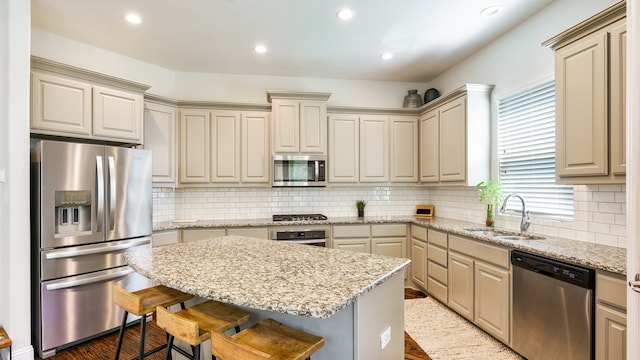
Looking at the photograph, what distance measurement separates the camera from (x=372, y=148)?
4.41 metres

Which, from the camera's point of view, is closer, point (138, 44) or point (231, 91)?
point (138, 44)

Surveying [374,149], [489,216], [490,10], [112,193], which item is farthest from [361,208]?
[112,193]

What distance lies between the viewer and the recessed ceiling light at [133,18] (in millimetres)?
2844

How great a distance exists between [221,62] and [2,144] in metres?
2.34

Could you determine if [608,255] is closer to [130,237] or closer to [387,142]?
[387,142]

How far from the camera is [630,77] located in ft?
4.70

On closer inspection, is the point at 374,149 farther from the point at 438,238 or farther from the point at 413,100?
the point at 438,238

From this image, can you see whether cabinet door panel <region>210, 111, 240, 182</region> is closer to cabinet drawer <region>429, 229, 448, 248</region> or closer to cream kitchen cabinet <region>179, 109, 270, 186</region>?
cream kitchen cabinet <region>179, 109, 270, 186</region>

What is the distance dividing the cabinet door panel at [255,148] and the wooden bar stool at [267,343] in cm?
280

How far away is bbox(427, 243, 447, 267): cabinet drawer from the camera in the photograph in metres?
3.38

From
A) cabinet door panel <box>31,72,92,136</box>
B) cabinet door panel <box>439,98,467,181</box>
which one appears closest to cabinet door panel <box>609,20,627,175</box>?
cabinet door panel <box>439,98,467,181</box>

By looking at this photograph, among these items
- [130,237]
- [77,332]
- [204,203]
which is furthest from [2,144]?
[204,203]

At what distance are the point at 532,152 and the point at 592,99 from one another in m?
1.04

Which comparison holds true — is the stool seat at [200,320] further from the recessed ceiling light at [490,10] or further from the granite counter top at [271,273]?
the recessed ceiling light at [490,10]
